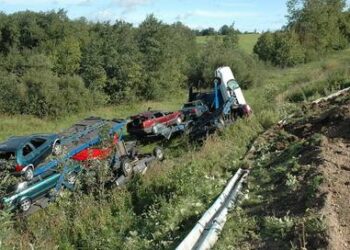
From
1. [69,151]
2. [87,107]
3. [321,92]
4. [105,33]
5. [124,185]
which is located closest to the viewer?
[124,185]

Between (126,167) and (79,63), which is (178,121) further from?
(79,63)

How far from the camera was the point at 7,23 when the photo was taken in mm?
55000

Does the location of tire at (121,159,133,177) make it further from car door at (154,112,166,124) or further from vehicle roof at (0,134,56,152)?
car door at (154,112,166,124)

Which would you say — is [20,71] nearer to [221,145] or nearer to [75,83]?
[75,83]

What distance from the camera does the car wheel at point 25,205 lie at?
46.9 feet

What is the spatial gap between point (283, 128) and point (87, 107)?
28.6 meters

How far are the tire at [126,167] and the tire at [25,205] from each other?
2.77m

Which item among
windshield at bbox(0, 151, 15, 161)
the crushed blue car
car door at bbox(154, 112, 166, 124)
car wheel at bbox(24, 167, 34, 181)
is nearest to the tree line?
car door at bbox(154, 112, 166, 124)

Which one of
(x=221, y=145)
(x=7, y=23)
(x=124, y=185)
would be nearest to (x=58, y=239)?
(x=124, y=185)

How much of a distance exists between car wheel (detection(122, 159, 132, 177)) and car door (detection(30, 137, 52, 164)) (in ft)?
8.96

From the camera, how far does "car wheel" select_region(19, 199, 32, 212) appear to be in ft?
46.9

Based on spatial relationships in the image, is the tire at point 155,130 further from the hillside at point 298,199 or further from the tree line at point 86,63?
the tree line at point 86,63

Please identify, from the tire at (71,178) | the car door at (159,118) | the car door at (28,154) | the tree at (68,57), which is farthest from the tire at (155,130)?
the tree at (68,57)

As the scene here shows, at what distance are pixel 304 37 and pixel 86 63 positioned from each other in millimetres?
24492
